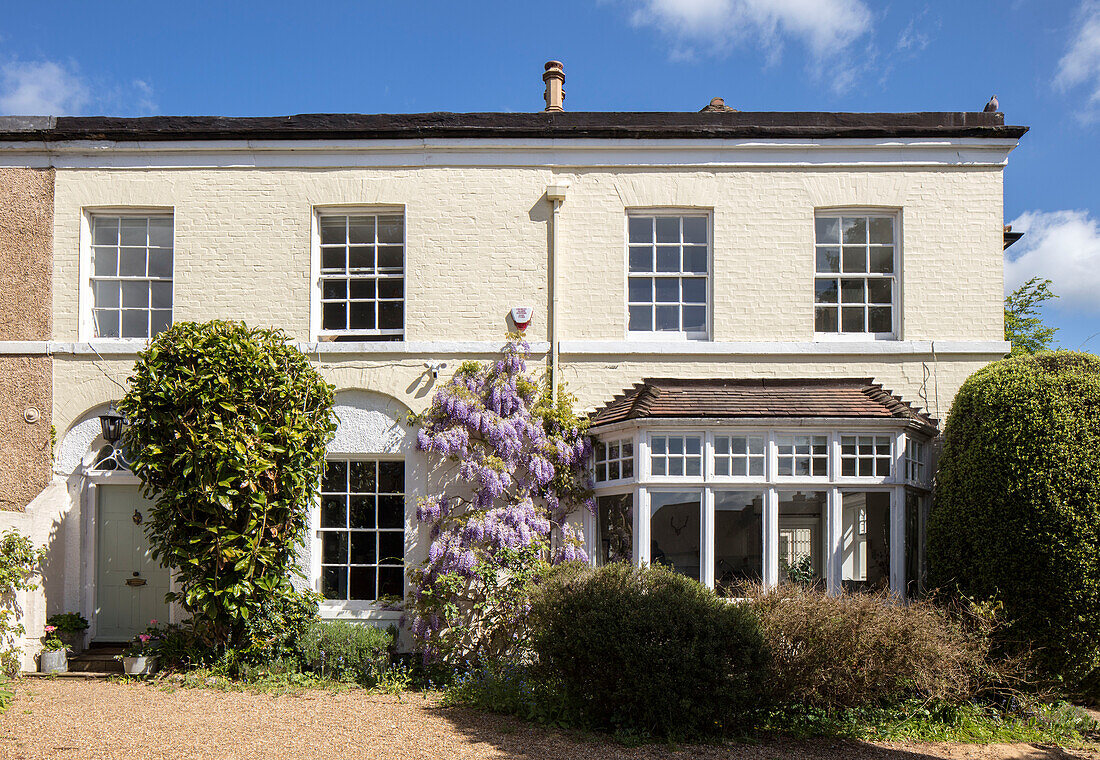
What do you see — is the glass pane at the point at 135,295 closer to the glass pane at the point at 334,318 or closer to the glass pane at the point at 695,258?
the glass pane at the point at 334,318

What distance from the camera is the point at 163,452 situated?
9.15 meters

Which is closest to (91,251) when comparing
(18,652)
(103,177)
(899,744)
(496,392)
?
(103,177)

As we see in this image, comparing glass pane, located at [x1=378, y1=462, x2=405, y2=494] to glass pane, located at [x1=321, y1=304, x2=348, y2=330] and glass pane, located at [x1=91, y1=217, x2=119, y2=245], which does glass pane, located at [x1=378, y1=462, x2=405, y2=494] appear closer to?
glass pane, located at [x1=321, y1=304, x2=348, y2=330]

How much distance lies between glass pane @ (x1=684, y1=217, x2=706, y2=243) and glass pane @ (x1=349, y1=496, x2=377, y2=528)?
17.6 ft

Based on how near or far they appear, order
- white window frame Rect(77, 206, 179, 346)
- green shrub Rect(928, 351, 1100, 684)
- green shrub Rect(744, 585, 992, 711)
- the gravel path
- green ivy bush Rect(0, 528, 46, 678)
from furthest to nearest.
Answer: white window frame Rect(77, 206, 179, 346), green ivy bush Rect(0, 528, 46, 678), green shrub Rect(928, 351, 1100, 684), green shrub Rect(744, 585, 992, 711), the gravel path

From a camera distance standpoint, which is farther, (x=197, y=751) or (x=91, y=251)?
(x=91, y=251)

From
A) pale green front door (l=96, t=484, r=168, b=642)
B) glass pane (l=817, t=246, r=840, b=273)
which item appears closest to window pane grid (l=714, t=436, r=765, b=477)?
glass pane (l=817, t=246, r=840, b=273)

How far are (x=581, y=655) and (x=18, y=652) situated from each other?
7035mm

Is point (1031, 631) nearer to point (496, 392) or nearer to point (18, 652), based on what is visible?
point (496, 392)

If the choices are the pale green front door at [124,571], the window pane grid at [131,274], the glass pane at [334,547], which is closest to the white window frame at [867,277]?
the glass pane at [334,547]

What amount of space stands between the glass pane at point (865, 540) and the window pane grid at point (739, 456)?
1.12m

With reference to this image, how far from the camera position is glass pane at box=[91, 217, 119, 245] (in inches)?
436

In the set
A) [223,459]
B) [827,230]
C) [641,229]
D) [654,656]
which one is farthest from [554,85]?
[654,656]

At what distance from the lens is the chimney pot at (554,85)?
12.9m
